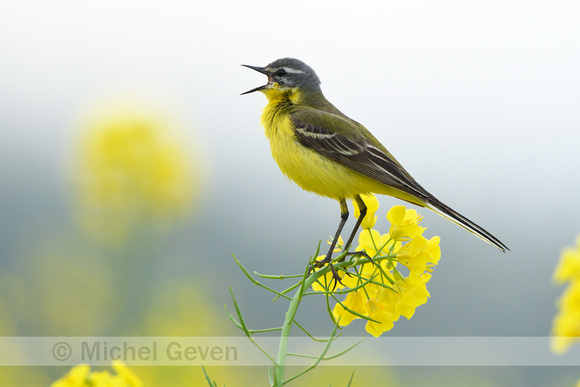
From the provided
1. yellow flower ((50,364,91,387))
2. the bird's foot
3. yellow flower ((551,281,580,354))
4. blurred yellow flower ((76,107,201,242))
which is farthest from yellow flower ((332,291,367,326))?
blurred yellow flower ((76,107,201,242))

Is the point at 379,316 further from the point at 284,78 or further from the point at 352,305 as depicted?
the point at 284,78

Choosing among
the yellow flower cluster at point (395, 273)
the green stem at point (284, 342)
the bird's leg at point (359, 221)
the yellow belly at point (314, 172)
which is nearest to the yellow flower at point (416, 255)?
the yellow flower cluster at point (395, 273)

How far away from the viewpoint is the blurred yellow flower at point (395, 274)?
7.84 feet

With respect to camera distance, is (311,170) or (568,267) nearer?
(568,267)

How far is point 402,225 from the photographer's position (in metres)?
2.45

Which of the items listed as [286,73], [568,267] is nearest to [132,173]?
[286,73]

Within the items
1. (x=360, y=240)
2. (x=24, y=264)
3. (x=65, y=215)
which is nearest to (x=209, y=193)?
(x=65, y=215)

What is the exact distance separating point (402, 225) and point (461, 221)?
2.87 ft

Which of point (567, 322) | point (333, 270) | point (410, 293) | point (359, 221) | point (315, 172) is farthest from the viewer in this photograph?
point (315, 172)

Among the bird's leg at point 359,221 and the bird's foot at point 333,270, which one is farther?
the bird's leg at point 359,221

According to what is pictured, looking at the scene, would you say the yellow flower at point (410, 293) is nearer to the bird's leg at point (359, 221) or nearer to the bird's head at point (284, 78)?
the bird's leg at point (359, 221)

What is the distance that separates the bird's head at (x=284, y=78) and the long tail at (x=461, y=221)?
1.62 m

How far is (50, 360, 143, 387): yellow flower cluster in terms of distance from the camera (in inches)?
63.5

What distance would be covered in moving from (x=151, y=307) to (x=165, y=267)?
0.51m
